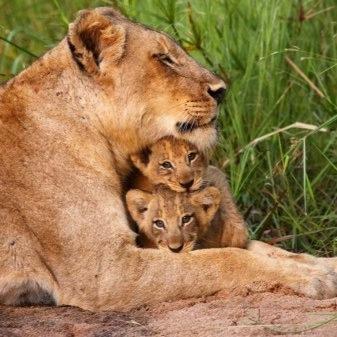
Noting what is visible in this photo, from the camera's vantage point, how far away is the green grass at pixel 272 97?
7.71 m

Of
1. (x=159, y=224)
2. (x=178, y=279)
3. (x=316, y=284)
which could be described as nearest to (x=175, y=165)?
(x=159, y=224)

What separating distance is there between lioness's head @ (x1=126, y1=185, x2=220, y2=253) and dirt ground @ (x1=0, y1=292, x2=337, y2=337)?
0.34 m

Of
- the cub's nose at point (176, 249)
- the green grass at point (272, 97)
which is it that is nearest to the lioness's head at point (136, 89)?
the cub's nose at point (176, 249)

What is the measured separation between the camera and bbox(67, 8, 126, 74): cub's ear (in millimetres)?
6516

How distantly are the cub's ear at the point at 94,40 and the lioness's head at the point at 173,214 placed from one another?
0.71 meters

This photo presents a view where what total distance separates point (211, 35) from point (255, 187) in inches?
45.0

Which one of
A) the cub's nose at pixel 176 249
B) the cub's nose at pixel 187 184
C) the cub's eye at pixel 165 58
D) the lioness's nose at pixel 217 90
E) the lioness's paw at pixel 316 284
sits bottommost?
the lioness's paw at pixel 316 284

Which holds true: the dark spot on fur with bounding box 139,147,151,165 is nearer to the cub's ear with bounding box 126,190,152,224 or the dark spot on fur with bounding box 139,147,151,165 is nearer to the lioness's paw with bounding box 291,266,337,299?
the cub's ear with bounding box 126,190,152,224

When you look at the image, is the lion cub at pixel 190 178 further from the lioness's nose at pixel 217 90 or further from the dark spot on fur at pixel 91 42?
the dark spot on fur at pixel 91 42

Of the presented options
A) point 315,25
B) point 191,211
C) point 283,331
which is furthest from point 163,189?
point 315,25

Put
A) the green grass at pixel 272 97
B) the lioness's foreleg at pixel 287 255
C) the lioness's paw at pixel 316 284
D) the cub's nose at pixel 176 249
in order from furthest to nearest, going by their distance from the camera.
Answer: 1. the green grass at pixel 272 97
2. the lioness's foreleg at pixel 287 255
3. the cub's nose at pixel 176 249
4. the lioness's paw at pixel 316 284

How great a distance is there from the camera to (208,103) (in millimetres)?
6598

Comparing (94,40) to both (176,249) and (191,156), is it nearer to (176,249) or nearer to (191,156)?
(191,156)

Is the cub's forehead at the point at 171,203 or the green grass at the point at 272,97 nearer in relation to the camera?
the cub's forehead at the point at 171,203
